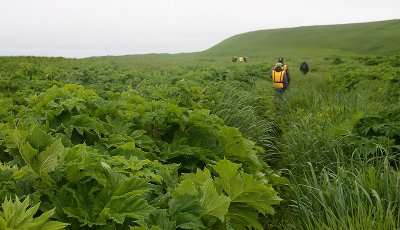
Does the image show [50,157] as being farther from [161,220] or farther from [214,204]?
[214,204]

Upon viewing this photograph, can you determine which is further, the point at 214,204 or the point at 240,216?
the point at 240,216

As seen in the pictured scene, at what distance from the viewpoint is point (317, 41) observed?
82938 mm

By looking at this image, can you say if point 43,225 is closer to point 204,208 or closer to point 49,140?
point 49,140

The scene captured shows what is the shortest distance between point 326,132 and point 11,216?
553cm

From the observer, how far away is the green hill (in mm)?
64875

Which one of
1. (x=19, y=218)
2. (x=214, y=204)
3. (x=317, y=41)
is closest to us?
(x=19, y=218)

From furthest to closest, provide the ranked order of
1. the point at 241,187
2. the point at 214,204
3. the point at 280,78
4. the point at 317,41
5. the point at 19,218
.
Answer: the point at 317,41 < the point at 280,78 < the point at 241,187 < the point at 214,204 < the point at 19,218

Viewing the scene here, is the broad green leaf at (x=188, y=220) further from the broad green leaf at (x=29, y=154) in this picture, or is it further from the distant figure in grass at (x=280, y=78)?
the distant figure in grass at (x=280, y=78)

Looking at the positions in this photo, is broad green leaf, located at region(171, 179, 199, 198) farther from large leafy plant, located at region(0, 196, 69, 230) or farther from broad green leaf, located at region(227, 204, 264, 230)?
→ large leafy plant, located at region(0, 196, 69, 230)

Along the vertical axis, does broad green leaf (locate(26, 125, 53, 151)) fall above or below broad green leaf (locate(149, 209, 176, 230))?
above

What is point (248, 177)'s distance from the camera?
2176mm

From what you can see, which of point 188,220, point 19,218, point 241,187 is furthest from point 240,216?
point 19,218

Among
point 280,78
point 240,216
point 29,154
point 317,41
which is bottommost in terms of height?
point 240,216

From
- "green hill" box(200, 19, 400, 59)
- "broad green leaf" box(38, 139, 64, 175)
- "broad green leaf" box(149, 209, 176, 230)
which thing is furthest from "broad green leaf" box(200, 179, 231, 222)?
"green hill" box(200, 19, 400, 59)
